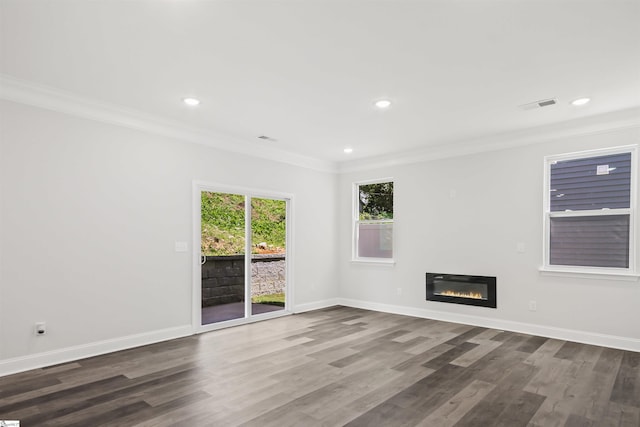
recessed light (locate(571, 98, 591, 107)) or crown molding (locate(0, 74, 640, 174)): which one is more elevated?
recessed light (locate(571, 98, 591, 107))

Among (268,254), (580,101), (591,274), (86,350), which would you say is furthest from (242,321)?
(580,101)

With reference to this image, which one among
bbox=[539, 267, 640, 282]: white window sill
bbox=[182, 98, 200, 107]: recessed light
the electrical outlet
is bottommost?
the electrical outlet

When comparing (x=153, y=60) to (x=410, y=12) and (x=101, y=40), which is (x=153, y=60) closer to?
(x=101, y=40)

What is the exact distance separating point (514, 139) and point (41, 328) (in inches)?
232

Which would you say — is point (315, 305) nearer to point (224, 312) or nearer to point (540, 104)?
point (224, 312)

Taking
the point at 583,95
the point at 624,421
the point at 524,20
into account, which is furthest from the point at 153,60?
the point at 624,421

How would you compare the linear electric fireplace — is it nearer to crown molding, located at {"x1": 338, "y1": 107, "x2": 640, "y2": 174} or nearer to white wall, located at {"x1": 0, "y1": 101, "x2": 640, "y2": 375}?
white wall, located at {"x1": 0, "y1": 101, "x2": 640, "y2": 375}

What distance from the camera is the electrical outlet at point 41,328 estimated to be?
348cm

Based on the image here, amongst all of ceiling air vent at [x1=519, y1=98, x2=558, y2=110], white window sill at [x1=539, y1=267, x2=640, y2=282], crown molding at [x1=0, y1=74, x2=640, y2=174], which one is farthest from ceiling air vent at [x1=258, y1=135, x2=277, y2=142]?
white window sill at [x1=539, y1=267, x2=640, y2=282]

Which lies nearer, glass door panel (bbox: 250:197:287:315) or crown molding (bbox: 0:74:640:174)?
crown molding (bbox: 0:74:640:174)

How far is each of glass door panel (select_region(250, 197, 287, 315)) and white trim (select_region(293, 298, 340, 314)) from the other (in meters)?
0.28

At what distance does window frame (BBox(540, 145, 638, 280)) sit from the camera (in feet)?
13.6

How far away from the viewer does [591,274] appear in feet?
14.2

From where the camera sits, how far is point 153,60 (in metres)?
2.95
